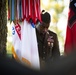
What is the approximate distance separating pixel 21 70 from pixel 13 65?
0.01 meters

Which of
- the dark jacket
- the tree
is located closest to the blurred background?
the dark jacket

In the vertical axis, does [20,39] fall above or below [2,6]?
below

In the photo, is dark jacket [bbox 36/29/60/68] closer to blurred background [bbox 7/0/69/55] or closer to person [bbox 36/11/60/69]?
person [bbox 36/11/60/69]

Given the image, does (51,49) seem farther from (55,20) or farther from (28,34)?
(55,20)

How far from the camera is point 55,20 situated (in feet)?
9.05

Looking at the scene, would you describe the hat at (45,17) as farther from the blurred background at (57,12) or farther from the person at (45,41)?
the blurred background at (57,12)

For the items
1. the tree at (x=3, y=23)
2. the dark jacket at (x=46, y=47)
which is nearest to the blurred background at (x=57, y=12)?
the dark jacket at (x=46, y=47)

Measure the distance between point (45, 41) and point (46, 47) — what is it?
0.06 metres

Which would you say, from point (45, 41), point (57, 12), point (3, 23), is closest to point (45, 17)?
point (45, 41)

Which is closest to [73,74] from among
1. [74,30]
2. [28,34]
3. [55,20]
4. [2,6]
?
[28,34]

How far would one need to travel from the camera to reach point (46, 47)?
2.06 metres

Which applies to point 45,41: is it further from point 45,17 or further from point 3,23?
point 3,23

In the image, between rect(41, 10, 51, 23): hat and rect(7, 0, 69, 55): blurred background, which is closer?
rect(41, 10, 51, 23): hat

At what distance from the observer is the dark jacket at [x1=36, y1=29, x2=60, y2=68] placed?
2.01 metres
